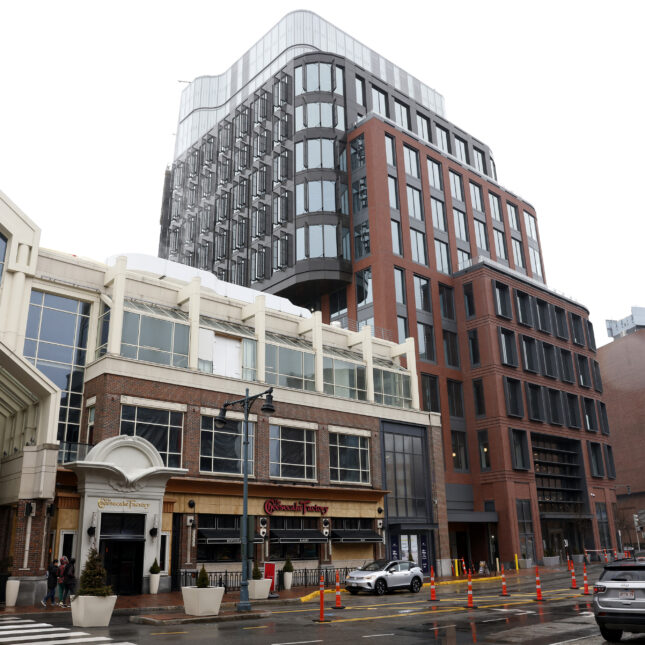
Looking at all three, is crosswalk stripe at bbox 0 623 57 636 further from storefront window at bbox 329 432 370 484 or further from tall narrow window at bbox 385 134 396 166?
tall narrow window at bbox 385 134 396 166

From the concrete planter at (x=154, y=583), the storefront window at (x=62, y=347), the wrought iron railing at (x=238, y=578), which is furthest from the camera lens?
the storefront window at (x=62, y=347)

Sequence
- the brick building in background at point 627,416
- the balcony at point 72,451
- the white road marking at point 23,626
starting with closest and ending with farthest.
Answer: the white road marking at point 23,626 → the balcony at point 72,451 → the brick building in background at point 627,416

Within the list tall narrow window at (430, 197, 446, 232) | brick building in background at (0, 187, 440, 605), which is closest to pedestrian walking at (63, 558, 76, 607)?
brick building in background at (0, 187, 440, 605)

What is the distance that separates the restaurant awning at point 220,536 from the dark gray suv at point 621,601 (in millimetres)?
21139

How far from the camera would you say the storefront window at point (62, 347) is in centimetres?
3253

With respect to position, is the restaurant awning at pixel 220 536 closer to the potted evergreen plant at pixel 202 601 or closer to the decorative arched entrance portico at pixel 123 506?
the decorative arched entrance portico at pixel 123 506

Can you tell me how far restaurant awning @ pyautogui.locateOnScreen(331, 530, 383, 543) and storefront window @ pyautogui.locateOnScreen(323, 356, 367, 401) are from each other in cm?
862

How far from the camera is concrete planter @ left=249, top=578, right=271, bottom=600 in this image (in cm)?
2702

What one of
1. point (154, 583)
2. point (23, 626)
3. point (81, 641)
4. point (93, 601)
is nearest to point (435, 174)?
point (154, 583)

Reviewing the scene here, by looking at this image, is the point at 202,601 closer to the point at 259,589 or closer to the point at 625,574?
the point at 259,589

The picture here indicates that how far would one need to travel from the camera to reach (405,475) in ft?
147

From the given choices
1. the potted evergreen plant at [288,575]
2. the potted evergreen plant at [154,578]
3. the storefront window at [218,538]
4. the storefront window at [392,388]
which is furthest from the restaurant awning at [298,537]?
the storefront window at [392,388]

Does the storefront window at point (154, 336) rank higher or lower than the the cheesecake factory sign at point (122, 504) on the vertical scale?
higher

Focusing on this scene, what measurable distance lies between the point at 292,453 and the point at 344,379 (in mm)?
7126
